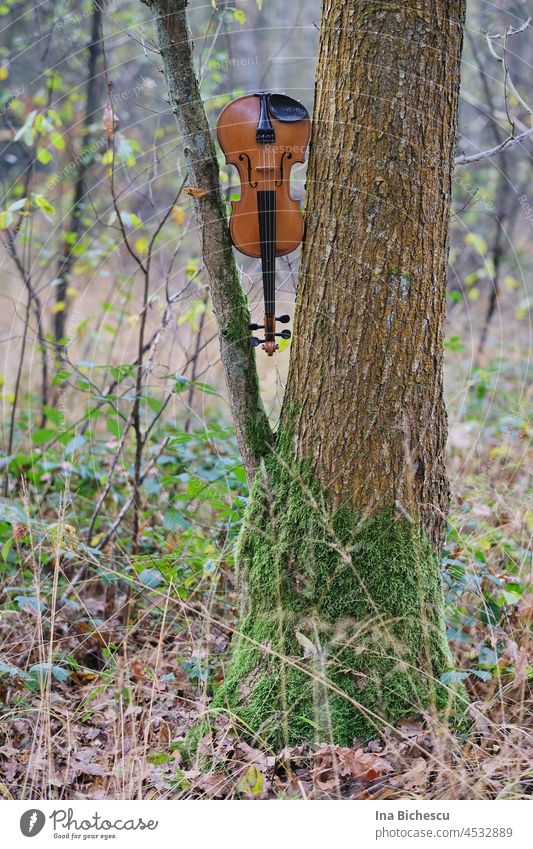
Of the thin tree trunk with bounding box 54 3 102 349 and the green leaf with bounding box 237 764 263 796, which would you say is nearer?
the green leaf with bounding box 237 764 263 796

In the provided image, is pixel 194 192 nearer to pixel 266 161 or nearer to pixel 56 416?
pixel 266 161

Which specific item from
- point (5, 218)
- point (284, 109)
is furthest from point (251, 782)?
point (5, 218)

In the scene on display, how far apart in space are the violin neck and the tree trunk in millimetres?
95

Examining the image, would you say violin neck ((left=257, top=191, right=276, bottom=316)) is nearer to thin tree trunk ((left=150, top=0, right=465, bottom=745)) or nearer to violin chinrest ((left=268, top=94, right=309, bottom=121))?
thin tree trunk ((left=150, top=0, right=465, bottom=745))

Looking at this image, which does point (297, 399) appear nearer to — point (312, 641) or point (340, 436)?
point (340, 436)

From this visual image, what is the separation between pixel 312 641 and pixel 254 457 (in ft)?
1.92

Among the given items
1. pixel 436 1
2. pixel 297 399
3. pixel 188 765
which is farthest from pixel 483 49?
pixel 188 765

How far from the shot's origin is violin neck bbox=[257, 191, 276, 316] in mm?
2131

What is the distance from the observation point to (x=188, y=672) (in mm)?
2410

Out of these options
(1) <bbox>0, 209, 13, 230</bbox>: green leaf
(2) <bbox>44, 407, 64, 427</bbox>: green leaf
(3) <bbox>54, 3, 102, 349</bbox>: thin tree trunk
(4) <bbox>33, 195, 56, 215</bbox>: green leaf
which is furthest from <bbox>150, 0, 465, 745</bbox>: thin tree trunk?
(3) <bbox>54, 3, 102, 349</bbox>: thin tree trunk

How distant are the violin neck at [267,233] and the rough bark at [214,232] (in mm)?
130

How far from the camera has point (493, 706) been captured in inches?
88.9

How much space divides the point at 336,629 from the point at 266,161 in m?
1.37

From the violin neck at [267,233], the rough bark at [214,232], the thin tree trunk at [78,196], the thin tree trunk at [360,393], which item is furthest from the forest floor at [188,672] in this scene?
the thin tree trunk at [78,196]
